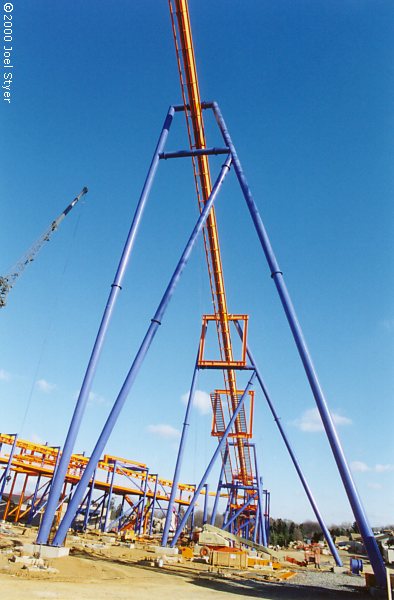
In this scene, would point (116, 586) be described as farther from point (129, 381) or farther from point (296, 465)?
point (296, 465)

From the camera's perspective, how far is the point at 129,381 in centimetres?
980

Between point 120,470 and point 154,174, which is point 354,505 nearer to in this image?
point 154,174

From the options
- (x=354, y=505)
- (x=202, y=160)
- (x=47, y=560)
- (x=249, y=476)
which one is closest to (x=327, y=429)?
(x=354, y=505)

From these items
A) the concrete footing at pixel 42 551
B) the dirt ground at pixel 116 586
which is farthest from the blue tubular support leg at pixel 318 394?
the concrete footing at pixel 42 551

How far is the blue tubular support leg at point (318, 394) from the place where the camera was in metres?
7.57

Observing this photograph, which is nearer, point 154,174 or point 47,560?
point 47,560

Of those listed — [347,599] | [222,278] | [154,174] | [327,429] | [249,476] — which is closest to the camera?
[347,599]

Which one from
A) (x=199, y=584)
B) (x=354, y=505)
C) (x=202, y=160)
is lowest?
(x=199, y=584)

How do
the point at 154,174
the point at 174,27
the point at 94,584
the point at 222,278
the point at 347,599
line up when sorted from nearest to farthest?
the point at 94,584 < the point at 347,599 < the point at 174,27 < the point at 154,174 < the point at 222,278

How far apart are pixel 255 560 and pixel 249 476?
14.4 m

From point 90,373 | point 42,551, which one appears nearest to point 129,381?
point 90,373

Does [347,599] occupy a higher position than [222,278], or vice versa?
[222,278]

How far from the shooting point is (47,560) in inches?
316

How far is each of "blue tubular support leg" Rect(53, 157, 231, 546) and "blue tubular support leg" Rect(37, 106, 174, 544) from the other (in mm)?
340
